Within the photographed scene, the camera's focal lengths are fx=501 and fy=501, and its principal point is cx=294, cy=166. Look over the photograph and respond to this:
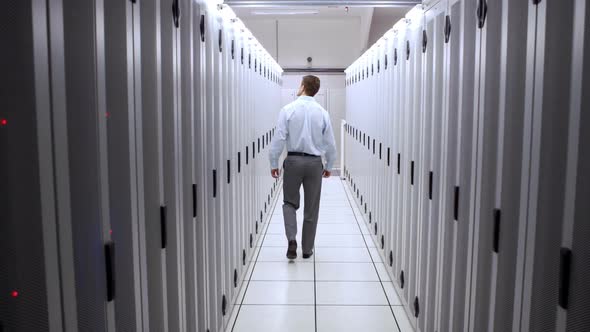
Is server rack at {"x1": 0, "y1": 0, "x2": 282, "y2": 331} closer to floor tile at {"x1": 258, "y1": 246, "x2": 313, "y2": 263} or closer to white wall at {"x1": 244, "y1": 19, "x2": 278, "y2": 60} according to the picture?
floor tile at {"x1": 258, "y1": 246, "x2": 313, "y2": 263}

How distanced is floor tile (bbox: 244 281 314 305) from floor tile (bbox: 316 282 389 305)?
0.10 m

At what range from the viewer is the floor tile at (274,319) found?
358cm

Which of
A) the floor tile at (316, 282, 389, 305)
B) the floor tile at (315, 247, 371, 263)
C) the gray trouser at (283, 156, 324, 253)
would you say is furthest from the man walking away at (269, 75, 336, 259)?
the floor tile at (316, 282, 389, 305)

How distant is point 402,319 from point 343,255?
1.72 metres

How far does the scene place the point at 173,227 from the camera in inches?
83.9

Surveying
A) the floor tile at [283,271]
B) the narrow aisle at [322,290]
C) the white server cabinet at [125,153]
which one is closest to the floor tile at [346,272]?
the narrow aisle at [322,290]

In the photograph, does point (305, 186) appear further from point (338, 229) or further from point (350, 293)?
point (338, 229)

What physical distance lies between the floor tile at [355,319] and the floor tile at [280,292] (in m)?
0.27

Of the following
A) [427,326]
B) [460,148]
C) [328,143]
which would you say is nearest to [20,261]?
[460,148]

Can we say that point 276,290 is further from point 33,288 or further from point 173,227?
point 33,288

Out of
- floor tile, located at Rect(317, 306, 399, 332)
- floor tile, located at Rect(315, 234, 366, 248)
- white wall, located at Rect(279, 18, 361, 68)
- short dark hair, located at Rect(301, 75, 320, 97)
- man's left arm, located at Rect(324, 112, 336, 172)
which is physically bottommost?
floor tile, located at Rect(317, 306, 399, 332)

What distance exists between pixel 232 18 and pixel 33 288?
292 cm

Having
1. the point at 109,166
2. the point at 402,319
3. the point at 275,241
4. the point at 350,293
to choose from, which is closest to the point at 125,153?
the point at 109,166

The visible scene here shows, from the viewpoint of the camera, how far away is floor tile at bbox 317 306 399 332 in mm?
3591
